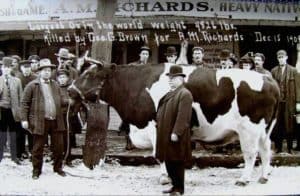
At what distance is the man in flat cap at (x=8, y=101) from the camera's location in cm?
969

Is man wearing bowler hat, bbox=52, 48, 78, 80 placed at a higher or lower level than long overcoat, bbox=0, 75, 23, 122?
higher

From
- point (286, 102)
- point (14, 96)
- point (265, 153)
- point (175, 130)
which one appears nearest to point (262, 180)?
point (265, 153)

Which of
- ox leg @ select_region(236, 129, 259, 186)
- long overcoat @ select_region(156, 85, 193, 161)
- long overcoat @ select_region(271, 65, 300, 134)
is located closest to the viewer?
long overcoat @ select_region(156, 85, 193, 161)

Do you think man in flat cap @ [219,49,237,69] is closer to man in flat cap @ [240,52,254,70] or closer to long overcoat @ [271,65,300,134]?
man in flat cap @ [240,52,254,70]

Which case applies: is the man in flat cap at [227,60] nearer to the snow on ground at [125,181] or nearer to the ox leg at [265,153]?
the snow on ground at [125,181]

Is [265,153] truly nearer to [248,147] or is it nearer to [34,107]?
[248,147]

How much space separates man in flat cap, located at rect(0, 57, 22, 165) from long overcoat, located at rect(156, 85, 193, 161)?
3225 mm

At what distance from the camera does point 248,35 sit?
12.4 meters

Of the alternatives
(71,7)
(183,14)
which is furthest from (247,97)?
(71,7)

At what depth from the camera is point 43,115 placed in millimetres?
8672

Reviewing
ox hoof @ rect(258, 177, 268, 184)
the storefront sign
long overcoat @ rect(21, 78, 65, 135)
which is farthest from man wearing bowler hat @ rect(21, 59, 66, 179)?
ox hoof @ rect(258, 177, 268, 184)

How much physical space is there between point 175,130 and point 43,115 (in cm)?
238

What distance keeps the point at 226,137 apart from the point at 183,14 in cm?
371

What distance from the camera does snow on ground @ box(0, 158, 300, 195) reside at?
7.75m
